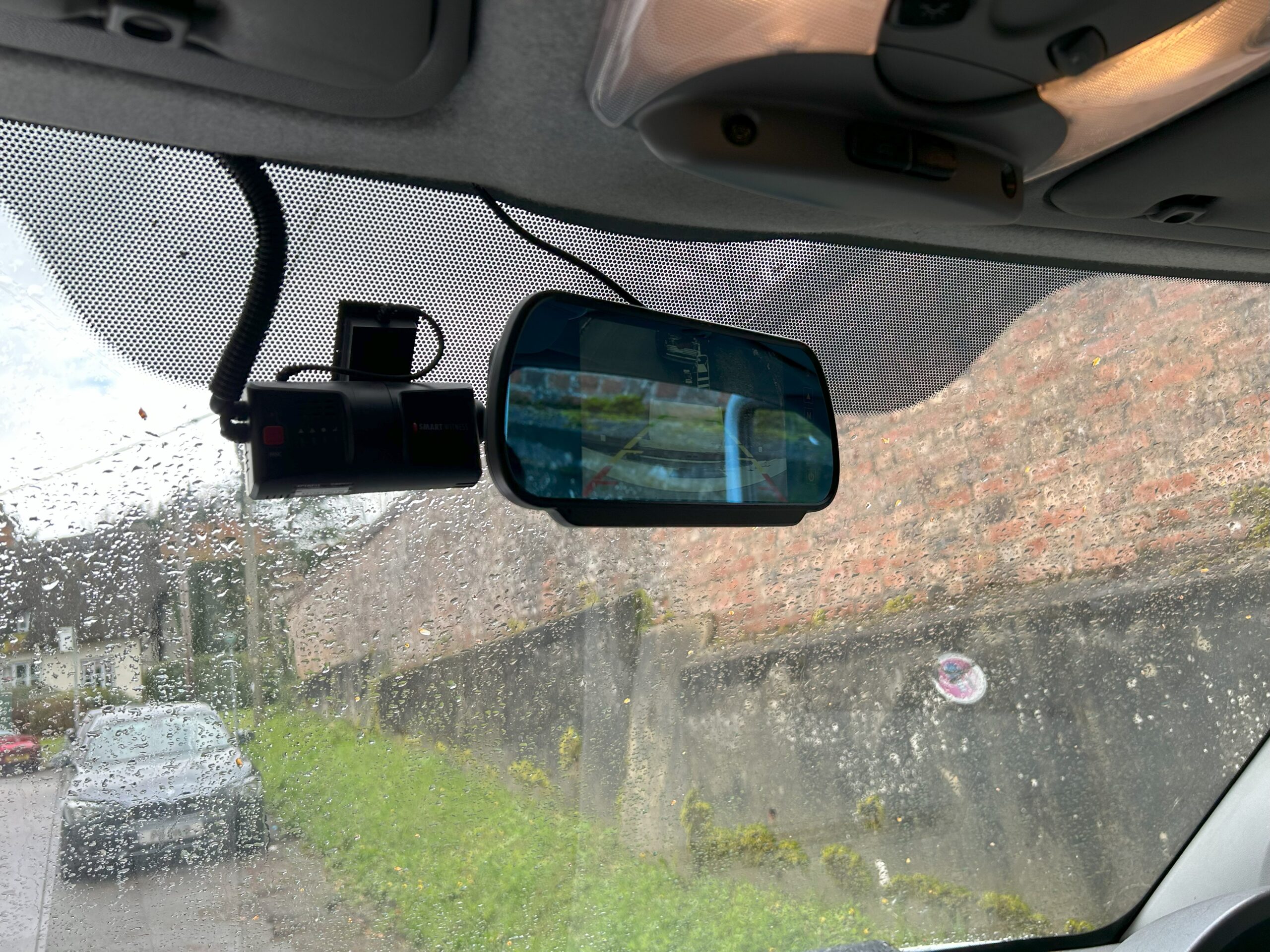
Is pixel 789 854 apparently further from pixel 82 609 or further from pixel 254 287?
pixel 254 287

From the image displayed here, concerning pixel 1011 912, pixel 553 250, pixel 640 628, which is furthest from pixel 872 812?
pixel 553 250

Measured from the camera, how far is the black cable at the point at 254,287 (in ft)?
3.23

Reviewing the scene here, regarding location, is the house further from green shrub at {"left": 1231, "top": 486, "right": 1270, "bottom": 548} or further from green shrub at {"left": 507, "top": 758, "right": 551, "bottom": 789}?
green shrub at {"left": 1231, "top": 486, "right": 1270, "bottom": 548}

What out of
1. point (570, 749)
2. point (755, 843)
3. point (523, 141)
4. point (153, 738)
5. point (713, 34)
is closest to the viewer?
point (713, 34)

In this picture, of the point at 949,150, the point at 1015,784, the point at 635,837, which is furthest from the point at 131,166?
the point at 1015,784

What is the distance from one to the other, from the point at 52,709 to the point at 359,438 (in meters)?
1.24

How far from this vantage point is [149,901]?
1.99 metres

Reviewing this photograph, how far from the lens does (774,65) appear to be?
2.64 feet

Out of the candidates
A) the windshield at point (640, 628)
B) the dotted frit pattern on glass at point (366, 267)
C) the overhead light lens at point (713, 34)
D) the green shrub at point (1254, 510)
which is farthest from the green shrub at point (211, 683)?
the green shrub at point (1254, 510)

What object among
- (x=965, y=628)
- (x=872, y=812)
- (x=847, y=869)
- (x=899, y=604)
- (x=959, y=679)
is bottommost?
(x=847, y=869)

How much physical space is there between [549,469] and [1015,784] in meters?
2.91

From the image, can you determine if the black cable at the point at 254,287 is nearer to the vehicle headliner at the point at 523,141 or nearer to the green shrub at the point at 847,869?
the vehicle headliner at the point at 523,141

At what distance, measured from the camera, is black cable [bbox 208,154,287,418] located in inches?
38.8

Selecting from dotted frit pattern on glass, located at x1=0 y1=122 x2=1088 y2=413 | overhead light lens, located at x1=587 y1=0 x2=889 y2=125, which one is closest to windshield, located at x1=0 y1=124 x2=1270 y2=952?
dotted frit pattern on glass, located at x1=0 y1=122 x2=1088 y2=413
